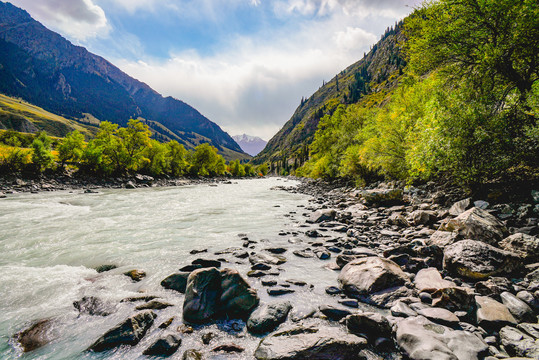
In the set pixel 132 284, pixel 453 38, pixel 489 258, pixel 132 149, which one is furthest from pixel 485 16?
pixel 132 149

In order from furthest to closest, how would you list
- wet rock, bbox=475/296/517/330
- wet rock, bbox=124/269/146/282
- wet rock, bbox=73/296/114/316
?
wet rock, bbox=124/269/146/282 → wet rock, bbox=73/296/114/316 → wet rock, bbox=475/296/517/330

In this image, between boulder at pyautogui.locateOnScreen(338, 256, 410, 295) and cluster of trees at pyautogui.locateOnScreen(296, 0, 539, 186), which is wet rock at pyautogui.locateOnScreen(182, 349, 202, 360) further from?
cluster of trees at pyautogui.locateOnScreen(296, 0, 539, 186)

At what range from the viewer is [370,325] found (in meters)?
4.66

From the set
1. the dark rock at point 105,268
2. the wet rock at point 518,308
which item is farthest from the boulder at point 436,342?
the dark rock at point 105,268

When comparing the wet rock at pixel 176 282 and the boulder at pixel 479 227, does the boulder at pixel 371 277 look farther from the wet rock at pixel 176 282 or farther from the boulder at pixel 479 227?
the wet rock at pixel 176 282

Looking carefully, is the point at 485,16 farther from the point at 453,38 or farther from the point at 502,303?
the point at 502,303

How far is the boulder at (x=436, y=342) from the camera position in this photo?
3.79 metres

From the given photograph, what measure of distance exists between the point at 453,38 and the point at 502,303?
1355 cm

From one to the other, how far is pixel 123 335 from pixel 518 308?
334 inches

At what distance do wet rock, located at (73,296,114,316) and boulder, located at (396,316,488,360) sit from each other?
690cm

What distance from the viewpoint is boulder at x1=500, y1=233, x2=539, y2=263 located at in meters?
6.48

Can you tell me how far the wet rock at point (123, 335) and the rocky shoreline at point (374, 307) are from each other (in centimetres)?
2

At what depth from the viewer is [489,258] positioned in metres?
6.36

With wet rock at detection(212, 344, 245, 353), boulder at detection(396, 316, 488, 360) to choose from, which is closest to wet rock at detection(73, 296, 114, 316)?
wet rock at detection(212, 344, 245, 353)
